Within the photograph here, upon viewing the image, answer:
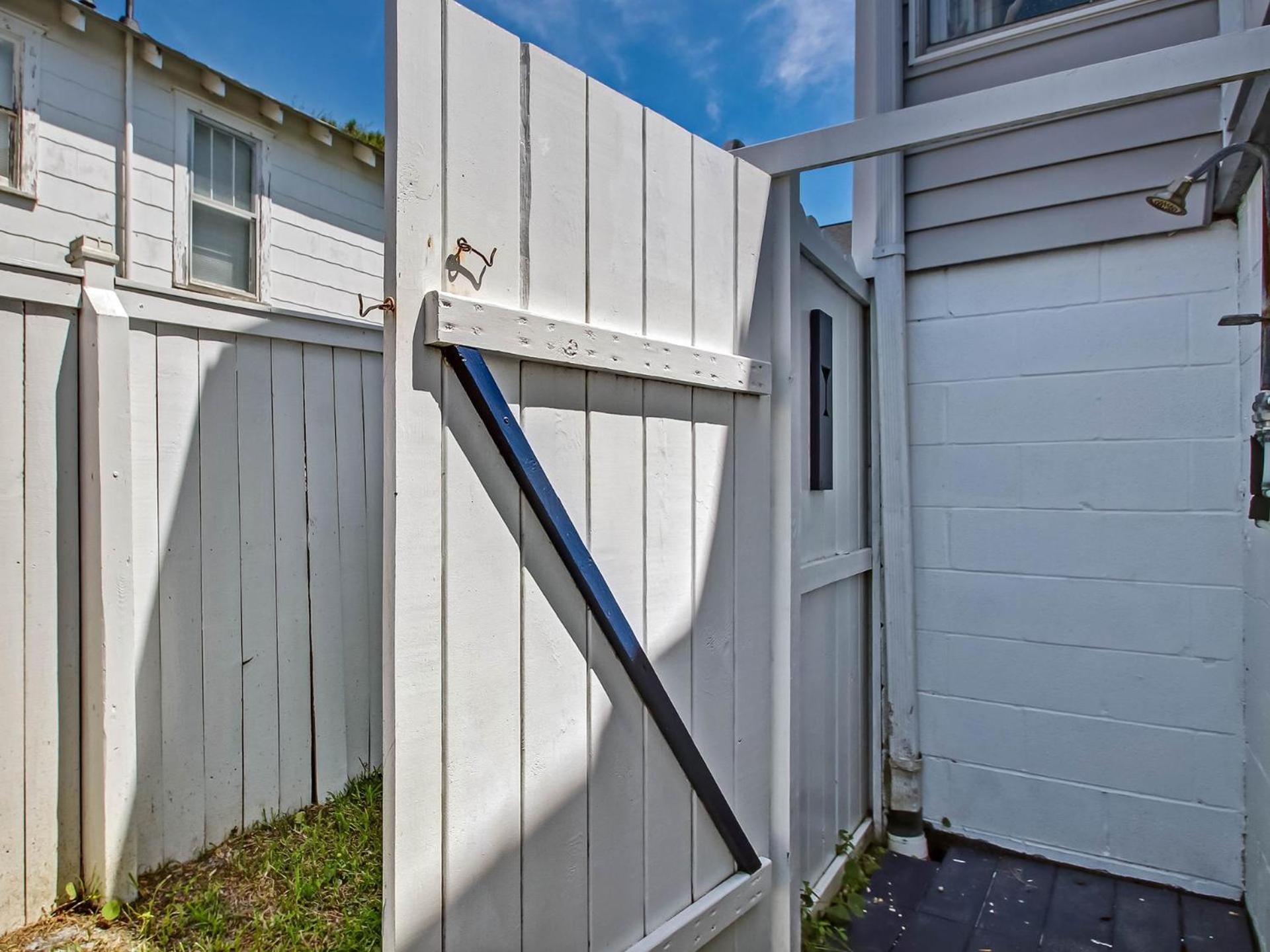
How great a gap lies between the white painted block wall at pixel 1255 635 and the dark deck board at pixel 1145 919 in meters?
0.17

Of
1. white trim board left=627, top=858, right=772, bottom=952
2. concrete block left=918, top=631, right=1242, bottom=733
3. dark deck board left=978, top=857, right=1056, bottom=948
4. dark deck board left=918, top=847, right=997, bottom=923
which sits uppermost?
concrete block left=918, top=631, right=1242, bottom=733

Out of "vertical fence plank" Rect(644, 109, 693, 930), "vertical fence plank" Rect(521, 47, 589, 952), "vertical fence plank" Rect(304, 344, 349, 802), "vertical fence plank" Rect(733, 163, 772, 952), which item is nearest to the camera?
"vertical fence plank" Rect(521, 47, 589, 952)

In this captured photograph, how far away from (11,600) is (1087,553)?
9.18 ft

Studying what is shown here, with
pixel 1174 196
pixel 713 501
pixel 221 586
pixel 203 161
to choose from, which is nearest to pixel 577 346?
pixel 713 501

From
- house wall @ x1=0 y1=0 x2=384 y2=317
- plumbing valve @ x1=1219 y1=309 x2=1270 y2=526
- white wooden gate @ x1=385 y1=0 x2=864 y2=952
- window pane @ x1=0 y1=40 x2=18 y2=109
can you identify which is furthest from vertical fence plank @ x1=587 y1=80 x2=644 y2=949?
window pane @ x1=0 y1=40 x2=18 y2=109

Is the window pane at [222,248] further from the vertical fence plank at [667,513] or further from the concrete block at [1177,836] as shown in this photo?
the concrete block at [1177,836]

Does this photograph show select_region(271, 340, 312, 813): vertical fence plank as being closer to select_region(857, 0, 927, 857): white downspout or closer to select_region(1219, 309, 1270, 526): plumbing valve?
select_region(857, 0, 927, 857): white downspout

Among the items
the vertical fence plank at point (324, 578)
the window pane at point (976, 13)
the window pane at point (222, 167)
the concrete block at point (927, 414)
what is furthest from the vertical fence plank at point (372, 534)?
the window pane at point (976, 13)

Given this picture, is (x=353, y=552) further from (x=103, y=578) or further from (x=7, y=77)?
(x=7, y=77)

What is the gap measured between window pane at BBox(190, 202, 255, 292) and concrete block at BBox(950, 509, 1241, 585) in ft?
11.9

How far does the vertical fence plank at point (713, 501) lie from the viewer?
136cm

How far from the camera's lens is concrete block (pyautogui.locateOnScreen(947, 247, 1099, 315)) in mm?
2123

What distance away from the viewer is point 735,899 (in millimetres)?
1391

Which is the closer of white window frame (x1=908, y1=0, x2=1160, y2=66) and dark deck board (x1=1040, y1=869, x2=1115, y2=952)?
dark deck board (x1=1040, y1=869, x2=1115, y2=952)
